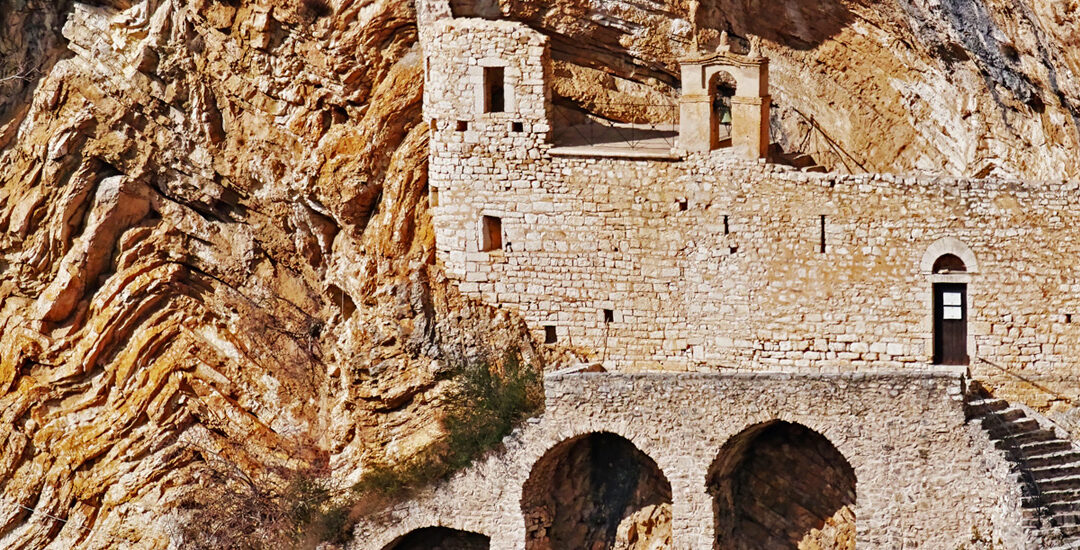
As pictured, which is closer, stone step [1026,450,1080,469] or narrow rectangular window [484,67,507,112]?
stone step [1026,450,1080,469]

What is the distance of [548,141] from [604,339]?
306cm

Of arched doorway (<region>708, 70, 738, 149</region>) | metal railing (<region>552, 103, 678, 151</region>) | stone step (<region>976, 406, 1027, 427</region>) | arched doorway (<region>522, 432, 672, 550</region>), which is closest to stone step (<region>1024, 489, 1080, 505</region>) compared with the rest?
stone step (<region>976, 406, 1027, 427</region>)

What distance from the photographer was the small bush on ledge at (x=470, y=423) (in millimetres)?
31266

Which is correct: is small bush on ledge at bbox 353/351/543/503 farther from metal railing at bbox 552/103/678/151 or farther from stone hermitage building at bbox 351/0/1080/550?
metal railing at bbox 552/103/678/151

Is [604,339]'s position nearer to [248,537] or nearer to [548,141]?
[548,141]

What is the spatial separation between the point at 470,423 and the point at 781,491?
4.57m

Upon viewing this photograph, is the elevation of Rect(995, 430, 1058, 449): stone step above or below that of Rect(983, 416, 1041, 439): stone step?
below

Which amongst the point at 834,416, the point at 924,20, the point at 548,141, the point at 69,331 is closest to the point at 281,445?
the point at 69,331

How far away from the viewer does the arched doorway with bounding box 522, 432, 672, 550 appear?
3106 cm

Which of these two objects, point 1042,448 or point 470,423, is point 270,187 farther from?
point 1042,448

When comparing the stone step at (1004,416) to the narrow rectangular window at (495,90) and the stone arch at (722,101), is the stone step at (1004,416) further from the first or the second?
the narrow rectangular window at (495,90)

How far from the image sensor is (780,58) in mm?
33438

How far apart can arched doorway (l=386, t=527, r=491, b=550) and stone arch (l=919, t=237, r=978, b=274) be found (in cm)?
745

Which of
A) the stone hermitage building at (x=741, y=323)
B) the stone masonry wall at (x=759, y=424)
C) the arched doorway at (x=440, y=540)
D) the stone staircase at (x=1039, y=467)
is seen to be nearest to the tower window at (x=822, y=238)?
the stone hermitage building at (x=741, y=323)
